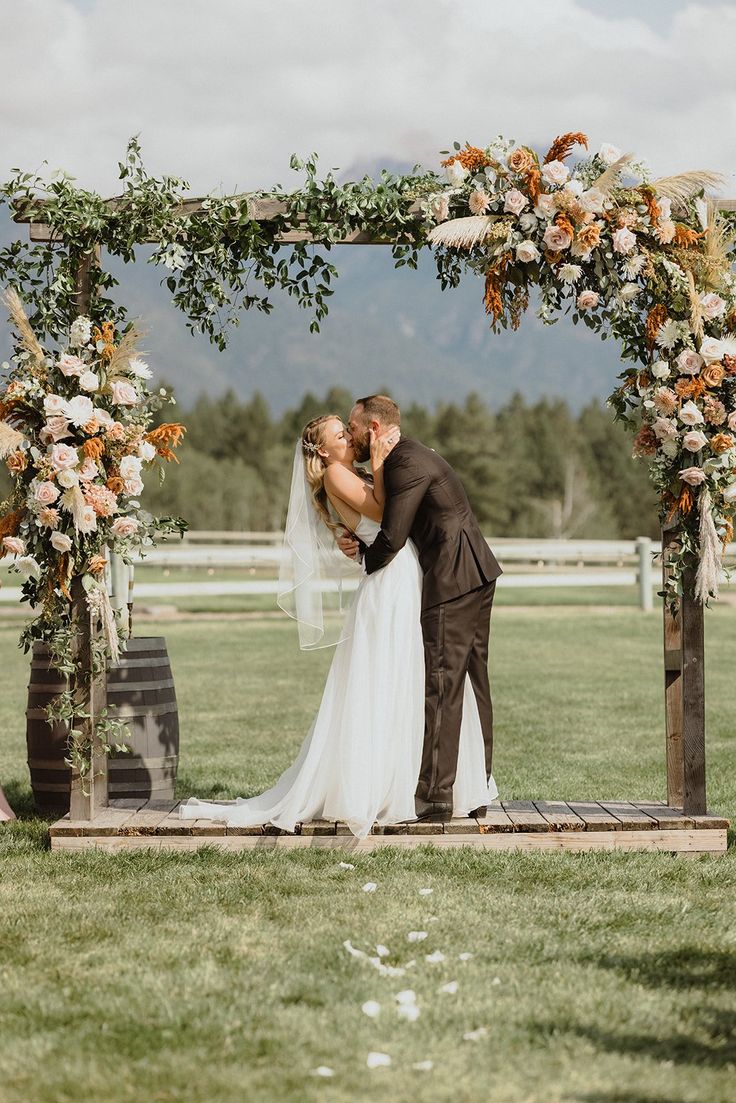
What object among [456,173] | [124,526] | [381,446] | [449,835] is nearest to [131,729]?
[124,526]

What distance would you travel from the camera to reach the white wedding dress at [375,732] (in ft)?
22.0

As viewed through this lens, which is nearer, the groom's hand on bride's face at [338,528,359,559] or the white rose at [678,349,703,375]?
the white rose at [678,349,703,375]

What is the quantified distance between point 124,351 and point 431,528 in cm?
179

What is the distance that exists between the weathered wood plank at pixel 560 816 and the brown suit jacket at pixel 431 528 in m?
1.25

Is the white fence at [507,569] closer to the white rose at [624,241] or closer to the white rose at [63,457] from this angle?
the white rose at [63,457]

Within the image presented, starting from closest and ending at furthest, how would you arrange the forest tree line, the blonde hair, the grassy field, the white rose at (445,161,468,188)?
the grassy field
the white rose at (445,161,468,188)
the blonde hair
the forest tree line

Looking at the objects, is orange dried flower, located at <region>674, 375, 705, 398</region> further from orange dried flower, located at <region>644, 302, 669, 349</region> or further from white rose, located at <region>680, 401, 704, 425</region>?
orange dried flower, located at <region>644, 302, 669, 349</region>

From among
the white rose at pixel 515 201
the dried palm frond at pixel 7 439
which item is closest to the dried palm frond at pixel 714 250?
the white rose at pixel 515 201

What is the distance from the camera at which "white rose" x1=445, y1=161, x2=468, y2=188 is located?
6.83 metres

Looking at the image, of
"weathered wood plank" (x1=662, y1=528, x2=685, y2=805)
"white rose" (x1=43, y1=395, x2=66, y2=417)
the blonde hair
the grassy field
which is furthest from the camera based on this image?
"weathered wood plank" (x1=662, y1=528, x2=685, y2=805)

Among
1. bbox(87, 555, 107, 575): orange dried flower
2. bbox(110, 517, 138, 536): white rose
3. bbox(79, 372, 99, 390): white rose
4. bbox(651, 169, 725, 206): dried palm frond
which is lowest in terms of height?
bbox(87, 555, 107, 575): orange dried flower

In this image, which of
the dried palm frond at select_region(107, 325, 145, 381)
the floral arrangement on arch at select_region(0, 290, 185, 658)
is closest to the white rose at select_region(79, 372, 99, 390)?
the floral arrangement on arch at select_region(0, 290, 185, 658)

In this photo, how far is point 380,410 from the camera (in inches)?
273

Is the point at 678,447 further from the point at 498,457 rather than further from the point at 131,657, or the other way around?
the point at 498,457
